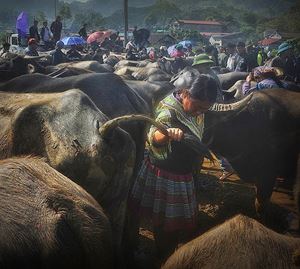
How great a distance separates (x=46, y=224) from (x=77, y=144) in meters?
1.21

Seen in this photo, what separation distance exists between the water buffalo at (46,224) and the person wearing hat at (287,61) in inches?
332

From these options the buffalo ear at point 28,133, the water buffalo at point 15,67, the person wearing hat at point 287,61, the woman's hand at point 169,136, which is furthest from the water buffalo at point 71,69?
the person wearing hat at point 287,61

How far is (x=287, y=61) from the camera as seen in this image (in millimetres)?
11242

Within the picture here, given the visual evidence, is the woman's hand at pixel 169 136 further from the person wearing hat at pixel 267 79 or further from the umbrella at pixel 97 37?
the umbrella at pixel 97 37

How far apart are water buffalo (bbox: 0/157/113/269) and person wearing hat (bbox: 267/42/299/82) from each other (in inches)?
332

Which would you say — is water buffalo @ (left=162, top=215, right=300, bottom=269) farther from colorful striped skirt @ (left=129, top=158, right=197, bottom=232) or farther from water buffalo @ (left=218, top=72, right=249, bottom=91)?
water buffalo @ (left=218, top=72, right=249, bottom=91)

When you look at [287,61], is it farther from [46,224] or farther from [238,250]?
[46,224]

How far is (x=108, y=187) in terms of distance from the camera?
3.10 m

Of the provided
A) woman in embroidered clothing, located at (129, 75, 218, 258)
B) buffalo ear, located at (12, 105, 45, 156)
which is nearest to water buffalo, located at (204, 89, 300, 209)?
woman in embroidered clothing, located at (129, 75, 218, 258)

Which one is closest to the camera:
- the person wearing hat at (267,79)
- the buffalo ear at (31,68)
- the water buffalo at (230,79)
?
the person wearing hat at (267,79)

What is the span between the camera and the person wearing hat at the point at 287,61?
972 centimetres

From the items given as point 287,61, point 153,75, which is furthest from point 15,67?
point 287,61

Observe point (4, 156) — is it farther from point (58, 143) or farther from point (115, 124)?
point (115, 124)

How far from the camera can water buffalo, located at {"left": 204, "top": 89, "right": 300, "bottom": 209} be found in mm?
5094
